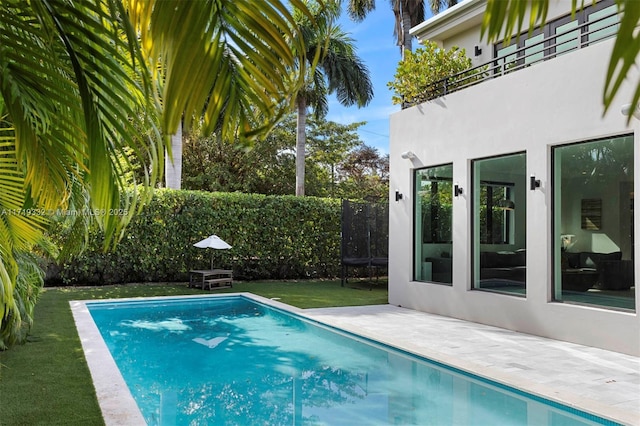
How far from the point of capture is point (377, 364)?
24.0 ft

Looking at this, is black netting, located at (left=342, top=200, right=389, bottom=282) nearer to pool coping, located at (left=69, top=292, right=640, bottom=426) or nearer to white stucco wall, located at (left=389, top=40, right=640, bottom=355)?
white stucco wall, located at (left=389, top=40, right=640, bottom=355)

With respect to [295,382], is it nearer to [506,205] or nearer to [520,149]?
[506,205]

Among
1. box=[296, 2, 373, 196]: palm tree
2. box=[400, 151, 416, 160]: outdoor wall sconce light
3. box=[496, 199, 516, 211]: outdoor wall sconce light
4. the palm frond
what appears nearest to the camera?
the palm frond

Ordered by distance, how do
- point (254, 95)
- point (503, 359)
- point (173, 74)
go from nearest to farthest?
1. point (173, 74)
2. point (254, 95)
3. point (503, 359)

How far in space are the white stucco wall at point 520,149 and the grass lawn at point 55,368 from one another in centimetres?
272

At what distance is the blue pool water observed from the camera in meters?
5.38

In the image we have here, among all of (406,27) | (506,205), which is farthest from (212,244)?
(406,27)

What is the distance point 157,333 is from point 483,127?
703 centimetres

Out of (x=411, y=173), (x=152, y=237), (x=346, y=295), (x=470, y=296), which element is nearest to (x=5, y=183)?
(x=470, y=296)

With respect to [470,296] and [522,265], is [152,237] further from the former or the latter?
[522,265]

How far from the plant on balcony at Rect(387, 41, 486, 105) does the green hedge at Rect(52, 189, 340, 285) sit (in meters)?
7.11

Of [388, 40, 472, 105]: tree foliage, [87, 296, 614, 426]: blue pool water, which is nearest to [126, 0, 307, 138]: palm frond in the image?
[87, 296, 614, 426]: blue pool water

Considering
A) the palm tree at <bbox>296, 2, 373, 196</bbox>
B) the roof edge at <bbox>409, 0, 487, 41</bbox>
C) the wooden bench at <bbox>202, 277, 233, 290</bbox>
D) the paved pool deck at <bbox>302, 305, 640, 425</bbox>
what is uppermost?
the palm tree at <bbox>296, 2, 373, 196</bbox>

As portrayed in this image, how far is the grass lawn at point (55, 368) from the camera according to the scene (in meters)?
4.64
